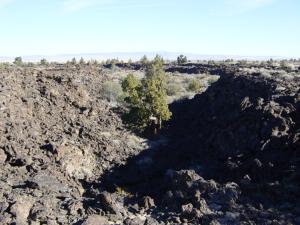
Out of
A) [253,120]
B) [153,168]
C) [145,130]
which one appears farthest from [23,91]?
[253,120]

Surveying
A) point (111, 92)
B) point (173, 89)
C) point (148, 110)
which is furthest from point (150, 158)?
point (173, 89)

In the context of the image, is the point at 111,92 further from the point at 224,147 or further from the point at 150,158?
the point at 224,147

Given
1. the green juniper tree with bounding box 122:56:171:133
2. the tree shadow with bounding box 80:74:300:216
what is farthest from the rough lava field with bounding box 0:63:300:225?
the green juniper tree with bounding box 122:56:171:133

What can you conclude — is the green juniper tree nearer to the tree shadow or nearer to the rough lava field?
the rough lava field

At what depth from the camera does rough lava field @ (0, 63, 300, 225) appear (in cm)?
2023

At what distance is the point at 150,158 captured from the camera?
3153 cm

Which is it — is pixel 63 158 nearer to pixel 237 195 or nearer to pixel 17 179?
pixel 17 179

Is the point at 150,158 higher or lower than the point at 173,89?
lower

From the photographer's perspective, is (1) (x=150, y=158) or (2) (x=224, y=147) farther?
(1) (x=150, y=158)

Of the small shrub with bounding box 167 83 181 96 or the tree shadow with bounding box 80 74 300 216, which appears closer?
the tree shadow with bounding box 80 74 300 216

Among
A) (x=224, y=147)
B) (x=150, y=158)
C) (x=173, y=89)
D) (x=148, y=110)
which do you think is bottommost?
(x=150, y=158)

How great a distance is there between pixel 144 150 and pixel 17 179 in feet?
37.4

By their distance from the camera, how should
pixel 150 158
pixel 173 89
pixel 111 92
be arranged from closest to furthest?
1. pixel 150 158
2. pixel 111 92
3. pixel 173 89

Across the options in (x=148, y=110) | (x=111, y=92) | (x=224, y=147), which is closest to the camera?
(x=224, y=147)
